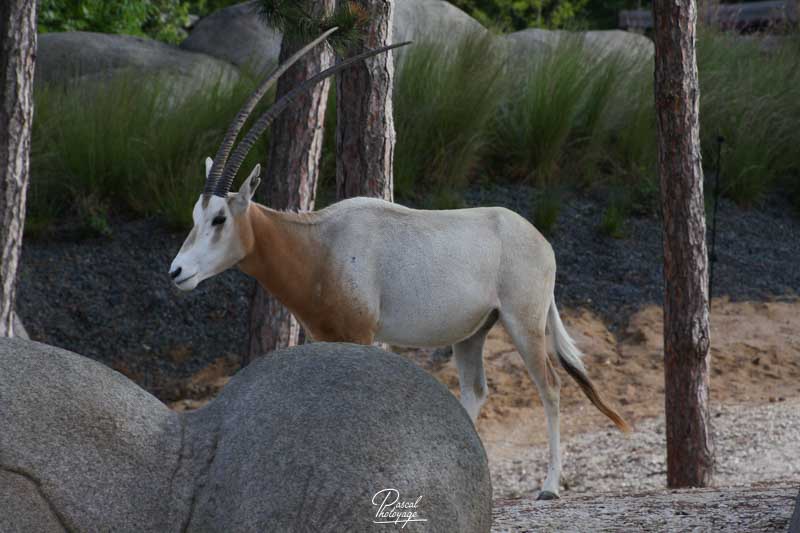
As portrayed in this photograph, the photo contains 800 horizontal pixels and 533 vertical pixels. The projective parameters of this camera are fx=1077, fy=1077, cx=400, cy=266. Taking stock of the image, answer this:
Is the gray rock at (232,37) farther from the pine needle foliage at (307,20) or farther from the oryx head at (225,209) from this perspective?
the oryx head at (225,209)

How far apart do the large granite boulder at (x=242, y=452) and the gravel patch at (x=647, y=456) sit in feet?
11.5

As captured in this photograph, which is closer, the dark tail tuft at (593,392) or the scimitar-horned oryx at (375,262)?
the scimitar-horned oryx at (375,262)

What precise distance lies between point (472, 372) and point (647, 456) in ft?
7.07

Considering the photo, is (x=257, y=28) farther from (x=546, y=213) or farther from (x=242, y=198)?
(x=242, y=198)

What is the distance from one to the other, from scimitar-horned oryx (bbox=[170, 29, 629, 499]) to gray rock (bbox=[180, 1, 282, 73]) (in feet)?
21.3

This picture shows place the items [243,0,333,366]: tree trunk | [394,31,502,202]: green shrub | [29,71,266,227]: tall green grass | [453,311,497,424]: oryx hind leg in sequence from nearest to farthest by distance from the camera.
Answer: [453,311,497,424]: oryx hind leg, [243,0,333,366]: tree trunk, [29,71,266,227]: tall green grass, [394,31,502,202]: green shrub

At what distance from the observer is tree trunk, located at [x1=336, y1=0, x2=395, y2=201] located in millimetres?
5633

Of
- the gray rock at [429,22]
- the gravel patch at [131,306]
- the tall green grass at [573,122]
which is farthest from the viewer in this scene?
the gray rock at [429,22]

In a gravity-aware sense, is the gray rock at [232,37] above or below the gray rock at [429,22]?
below

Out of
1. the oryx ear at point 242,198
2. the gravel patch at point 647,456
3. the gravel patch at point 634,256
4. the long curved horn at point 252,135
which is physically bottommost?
the gravel patch at point 647,456

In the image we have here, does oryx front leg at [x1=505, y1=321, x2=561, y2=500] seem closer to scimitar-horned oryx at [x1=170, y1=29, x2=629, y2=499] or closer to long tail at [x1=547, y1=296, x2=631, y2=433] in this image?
scimitar-horned oryx at [x1=170, y1=29, x2=629, y2=499]

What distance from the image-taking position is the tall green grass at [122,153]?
8.75 m

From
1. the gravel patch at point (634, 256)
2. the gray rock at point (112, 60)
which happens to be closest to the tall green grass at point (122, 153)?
the gray rock at point (112, 60)
